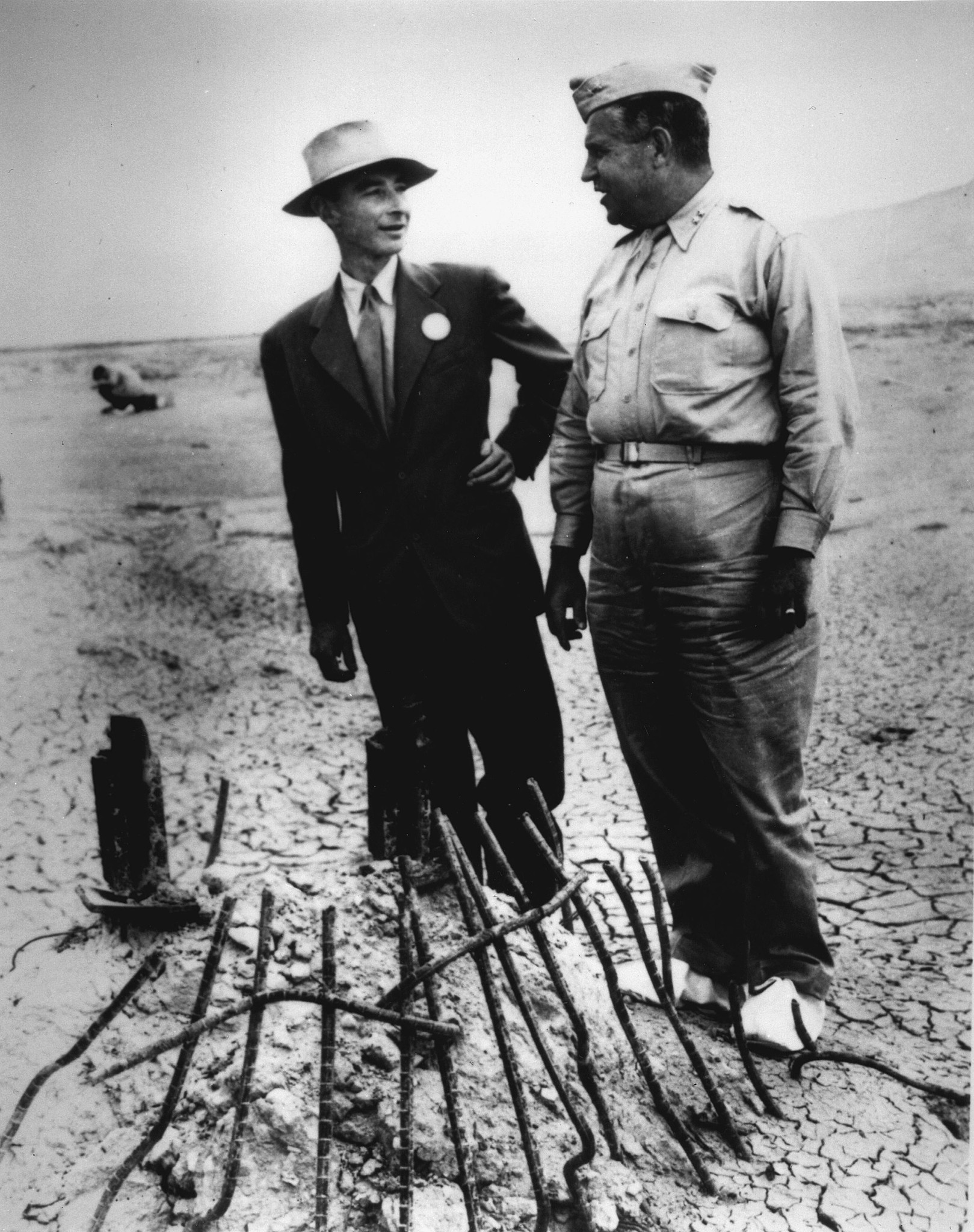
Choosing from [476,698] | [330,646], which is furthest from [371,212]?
[476,698]

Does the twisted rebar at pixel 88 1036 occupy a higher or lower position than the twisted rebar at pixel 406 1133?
higher

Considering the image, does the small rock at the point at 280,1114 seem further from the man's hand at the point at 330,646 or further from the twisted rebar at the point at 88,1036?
the man's hand at the point at 330,646

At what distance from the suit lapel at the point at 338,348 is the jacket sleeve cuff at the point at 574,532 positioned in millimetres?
585

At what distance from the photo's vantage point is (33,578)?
5211 millimetres

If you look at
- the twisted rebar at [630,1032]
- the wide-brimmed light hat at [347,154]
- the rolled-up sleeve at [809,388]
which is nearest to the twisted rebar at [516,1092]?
the twisted rebar at [630,1032]

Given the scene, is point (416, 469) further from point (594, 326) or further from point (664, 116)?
point (664, 116)

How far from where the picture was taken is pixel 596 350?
10.1ft

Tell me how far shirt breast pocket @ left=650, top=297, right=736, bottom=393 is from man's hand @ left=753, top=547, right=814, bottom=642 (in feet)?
1.40

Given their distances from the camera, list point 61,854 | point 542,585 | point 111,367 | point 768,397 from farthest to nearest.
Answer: point 61,854, point 111,367, point 542,585, point 768,397

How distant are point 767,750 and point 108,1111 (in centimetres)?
187

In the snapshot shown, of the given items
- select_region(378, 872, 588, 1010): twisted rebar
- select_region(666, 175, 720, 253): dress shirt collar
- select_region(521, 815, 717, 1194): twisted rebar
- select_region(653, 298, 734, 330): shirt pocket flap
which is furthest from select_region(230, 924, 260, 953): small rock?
select_region(666, 175, 720, 253): dress shirt collar

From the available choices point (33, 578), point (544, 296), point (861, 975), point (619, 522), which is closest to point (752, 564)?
point (619, 522)

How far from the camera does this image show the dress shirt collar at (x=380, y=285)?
330cm

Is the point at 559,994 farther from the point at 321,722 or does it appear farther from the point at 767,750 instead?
the point at 321,722
